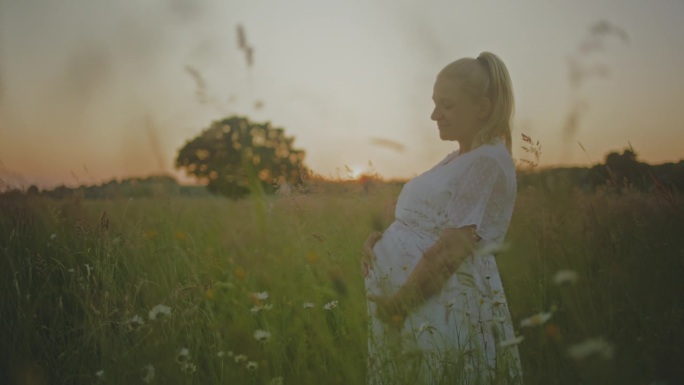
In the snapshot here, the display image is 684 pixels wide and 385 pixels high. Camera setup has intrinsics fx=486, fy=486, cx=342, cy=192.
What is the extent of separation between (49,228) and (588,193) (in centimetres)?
444

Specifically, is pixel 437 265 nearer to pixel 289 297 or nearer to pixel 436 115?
pixel 436 115

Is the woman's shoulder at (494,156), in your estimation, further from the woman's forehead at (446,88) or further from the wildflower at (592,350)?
the wildflower at (592,350)

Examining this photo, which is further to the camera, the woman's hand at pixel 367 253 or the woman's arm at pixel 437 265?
the woman's hand at pixel 367 253

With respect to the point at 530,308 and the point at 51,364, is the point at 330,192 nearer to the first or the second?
the point at 530,308

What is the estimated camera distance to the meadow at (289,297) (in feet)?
6.52

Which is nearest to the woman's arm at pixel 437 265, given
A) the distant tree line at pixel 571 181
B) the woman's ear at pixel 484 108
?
the woman's ear at pixel 484 108

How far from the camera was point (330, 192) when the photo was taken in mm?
3896

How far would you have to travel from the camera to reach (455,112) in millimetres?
2295

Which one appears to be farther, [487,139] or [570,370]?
[487,139]

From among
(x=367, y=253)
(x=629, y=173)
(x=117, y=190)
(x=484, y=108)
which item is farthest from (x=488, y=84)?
(x=117, y=190)

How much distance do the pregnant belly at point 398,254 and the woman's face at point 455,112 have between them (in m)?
0.51

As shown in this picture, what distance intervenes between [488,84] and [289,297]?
1.46 m

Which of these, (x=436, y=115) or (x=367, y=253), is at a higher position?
(x=436, y=115)

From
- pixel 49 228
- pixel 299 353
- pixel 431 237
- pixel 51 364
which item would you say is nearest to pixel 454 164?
pixel 431 237
